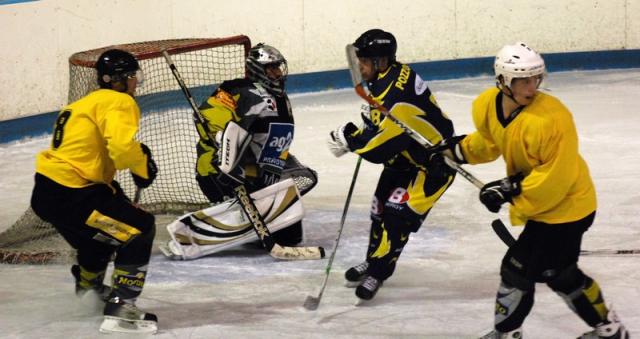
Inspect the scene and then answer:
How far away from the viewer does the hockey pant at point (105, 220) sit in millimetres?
3766

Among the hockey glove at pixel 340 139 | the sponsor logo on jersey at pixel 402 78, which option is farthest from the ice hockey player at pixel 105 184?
the sponsor logo on jersey at pixel 402 78

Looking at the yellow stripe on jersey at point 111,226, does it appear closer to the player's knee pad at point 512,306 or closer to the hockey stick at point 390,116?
the hockey stick at point 390,116

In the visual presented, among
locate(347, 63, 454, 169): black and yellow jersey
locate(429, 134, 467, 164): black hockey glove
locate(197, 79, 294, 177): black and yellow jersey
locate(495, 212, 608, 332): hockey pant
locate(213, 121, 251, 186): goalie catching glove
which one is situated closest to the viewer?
locate(495, 212, 608, 332): hockey pant

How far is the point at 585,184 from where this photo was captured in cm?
327

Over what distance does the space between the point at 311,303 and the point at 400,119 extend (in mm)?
815

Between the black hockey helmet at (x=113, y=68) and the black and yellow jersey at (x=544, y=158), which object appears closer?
the black and yellow jersey at (x=544, y=158)

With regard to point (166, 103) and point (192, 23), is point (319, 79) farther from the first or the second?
point (166, 103)

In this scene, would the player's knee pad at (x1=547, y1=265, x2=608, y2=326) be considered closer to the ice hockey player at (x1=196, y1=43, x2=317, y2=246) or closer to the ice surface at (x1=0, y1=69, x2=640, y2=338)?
the ice surface at (x1=0, y1=69, x2=640, y2=338)

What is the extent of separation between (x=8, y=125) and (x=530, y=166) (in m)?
5.14

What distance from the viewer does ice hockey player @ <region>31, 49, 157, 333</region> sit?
Answer: 12.2ft

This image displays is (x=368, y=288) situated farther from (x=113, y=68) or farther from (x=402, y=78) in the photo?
(x=113, y=68)

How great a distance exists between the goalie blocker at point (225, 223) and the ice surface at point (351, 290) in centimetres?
7

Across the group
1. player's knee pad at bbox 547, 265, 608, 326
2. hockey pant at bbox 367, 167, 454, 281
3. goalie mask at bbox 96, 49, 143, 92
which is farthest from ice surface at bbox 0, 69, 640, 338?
goalie mask at bbox 96, 49, 143, 92

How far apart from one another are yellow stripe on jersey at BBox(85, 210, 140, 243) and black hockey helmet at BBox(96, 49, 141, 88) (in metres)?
0.48
